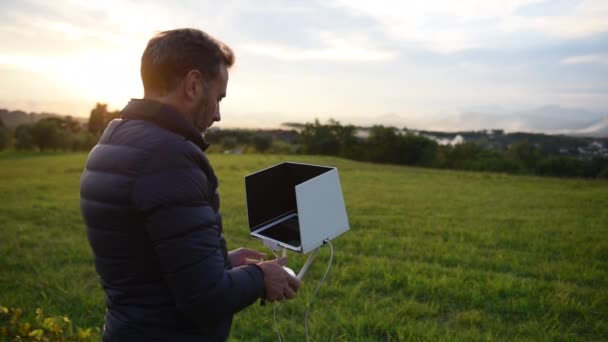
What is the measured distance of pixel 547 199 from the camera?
1563 cm

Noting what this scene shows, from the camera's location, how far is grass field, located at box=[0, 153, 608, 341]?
4609 millimetres

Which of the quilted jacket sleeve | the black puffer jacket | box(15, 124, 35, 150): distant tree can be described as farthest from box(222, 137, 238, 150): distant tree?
the quilted jacket sleeve

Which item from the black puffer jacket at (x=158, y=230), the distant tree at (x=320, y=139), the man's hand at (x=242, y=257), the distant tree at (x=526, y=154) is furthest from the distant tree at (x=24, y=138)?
the distant tree at (x=526, y=154)

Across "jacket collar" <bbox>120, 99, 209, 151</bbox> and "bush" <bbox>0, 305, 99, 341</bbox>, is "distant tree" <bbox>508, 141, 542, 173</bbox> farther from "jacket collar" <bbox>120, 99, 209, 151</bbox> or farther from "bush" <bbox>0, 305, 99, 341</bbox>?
"jacket collar" <bbox>120, 99, 209, 151</bbox>

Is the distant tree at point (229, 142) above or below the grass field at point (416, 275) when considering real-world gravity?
above

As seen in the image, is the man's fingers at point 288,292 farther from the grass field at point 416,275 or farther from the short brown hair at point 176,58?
→ the grass field at point 416,275

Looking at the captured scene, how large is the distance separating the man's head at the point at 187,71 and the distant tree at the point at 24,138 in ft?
166

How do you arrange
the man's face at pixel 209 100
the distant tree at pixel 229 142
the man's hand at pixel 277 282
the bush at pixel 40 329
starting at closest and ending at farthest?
the man's face at pixel 209 100 → the man's hand at pixel 277 282 → the bush at pixel 40 329 → the distant tree at pixel 229 142

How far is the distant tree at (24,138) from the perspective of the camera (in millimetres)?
45013

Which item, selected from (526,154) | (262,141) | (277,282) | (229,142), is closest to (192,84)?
(277,282)

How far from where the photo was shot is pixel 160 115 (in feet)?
5.24

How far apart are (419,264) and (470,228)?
3.60 metres

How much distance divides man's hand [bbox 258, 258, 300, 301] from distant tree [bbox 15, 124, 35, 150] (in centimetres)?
5070

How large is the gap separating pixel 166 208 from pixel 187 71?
53 centimetres
